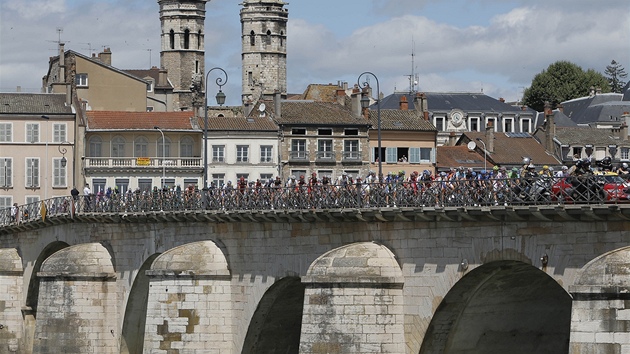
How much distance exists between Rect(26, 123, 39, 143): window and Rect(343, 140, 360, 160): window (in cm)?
1705

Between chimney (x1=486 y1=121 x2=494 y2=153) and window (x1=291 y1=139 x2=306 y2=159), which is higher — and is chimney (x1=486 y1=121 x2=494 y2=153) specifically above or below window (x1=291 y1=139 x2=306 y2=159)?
above

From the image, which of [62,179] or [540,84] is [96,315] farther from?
[540,84]

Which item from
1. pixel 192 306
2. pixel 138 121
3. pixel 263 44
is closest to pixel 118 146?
pixel 138 121

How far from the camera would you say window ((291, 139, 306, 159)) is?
304 ft

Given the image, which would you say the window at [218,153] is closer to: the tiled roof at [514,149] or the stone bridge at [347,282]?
the tiled roof at [514,149]

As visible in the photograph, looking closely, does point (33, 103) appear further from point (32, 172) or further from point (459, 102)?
point (459, 102)

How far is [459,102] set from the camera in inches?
5128

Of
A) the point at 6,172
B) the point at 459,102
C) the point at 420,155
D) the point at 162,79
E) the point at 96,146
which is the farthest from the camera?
the point at 162,79

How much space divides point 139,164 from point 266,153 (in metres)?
7.08

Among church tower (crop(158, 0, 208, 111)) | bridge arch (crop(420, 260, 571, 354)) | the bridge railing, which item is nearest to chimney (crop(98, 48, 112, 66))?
church tower (crop(158, 0, 208, 111))

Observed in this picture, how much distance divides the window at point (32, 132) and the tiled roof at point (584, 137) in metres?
34.0

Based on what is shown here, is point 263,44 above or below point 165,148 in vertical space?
above

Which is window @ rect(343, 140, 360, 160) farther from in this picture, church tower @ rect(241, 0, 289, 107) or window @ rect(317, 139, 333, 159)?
church tower @ rect(241, 0, 289, 107)

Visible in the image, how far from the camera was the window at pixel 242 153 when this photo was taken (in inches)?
3617
